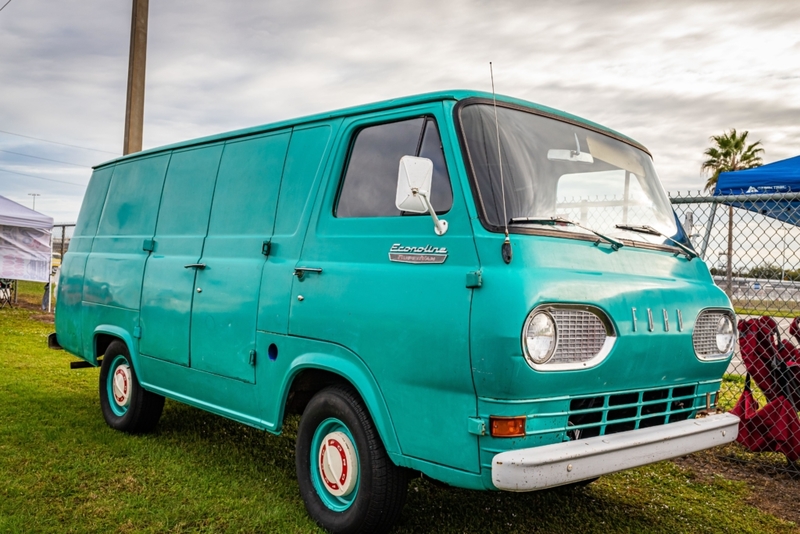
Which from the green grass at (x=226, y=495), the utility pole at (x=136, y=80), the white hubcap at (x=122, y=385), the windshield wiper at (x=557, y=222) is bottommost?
the green grass at (x=226, y=495)

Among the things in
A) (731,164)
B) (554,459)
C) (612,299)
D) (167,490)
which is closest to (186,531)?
(167,490)

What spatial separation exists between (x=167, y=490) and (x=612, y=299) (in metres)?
3.13

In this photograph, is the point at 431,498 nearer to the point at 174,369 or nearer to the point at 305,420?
the point at 305,420

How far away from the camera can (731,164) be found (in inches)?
1620

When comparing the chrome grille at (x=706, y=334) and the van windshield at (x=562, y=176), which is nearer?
the van windshield at (x=562, y=176)

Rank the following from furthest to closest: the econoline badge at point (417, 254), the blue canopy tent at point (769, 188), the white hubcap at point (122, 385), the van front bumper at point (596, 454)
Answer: the white hubcap at point (122, 385), the blue canopy tent at point (769, 188), the econoline badge at point (417, 254), the van front bumper at point (596, 454)

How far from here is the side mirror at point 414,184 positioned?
10.5 feet

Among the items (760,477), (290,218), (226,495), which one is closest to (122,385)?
(226,495)

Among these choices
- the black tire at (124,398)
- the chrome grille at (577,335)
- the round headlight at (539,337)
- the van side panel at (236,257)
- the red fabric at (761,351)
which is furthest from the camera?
the black tire at (124,398)

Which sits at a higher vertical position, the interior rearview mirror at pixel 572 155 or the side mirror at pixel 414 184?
the interior rearview mirror at pixel 572 155

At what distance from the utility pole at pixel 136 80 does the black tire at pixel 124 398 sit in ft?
19.0

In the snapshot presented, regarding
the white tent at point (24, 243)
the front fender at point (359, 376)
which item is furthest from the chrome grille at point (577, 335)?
the white tent at point (24, 243)

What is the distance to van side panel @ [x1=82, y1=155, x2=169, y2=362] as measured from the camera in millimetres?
5777

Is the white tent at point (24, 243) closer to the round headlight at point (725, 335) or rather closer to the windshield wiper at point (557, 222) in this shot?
the windshield wiper at point (557, 222)
